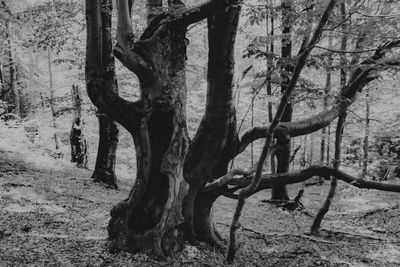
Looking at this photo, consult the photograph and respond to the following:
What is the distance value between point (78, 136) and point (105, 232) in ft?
25.3

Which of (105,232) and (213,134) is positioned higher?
(213,134)

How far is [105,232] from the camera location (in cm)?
624

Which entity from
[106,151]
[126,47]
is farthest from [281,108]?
[106,151]

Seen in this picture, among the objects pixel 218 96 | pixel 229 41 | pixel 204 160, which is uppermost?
pixel 229 41

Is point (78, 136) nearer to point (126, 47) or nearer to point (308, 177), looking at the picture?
point (126, 47)

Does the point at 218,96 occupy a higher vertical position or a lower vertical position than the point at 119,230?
higher

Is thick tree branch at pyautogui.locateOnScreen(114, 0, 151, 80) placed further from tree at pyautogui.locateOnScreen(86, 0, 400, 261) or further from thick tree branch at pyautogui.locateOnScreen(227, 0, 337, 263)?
thick tree branch at pyautogui.locateOnScreen(227, 0, 337, 263)

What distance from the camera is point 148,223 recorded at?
17.4ft

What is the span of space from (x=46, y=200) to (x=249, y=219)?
5.41 meters

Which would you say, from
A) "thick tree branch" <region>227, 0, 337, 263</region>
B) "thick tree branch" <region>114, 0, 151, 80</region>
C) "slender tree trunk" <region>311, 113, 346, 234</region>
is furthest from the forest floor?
"thick tree branch" <region>114, 0, 151, 80</region>

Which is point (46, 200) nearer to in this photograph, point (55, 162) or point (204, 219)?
point (204, 219)

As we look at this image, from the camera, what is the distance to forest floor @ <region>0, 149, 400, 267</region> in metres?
5.10

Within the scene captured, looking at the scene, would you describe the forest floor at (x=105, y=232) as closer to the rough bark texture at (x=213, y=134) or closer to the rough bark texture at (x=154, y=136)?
the rough bark texture at (x=154, y=136)

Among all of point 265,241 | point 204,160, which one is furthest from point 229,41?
point 265,241
